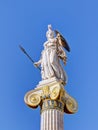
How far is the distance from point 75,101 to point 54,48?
111 inches

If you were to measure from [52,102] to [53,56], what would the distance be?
2.46m

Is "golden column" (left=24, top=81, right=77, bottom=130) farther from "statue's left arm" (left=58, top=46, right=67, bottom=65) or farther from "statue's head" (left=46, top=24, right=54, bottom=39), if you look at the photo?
"statue's head" (left=46, top=24, right=54, bottom=39)

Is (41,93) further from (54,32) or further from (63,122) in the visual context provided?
(54,32)

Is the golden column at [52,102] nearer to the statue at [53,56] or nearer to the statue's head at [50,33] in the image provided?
the statue at [53,56]

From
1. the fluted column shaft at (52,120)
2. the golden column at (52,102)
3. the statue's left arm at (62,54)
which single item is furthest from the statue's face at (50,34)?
the fluted column shaft at (52,120)

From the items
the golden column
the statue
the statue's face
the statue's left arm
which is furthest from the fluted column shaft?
the statue's face

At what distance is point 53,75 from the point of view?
19062 millimetres

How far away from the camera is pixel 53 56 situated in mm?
19688

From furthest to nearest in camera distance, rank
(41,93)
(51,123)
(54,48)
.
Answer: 1. (54,48)
2. (41,93)
3. (51,123)

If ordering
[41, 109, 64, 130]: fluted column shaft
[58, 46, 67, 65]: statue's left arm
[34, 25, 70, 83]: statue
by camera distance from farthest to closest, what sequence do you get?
[58, 46, 67, 65]: statue's left arm < [34, 25, 70, 83]: statue < [41, 109, 64, 130]: fluted column shaft

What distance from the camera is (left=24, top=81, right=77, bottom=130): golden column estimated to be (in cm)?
1759

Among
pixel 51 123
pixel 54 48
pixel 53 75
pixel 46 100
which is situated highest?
pixel 54 48

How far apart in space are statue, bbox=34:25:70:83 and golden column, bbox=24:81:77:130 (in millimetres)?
622

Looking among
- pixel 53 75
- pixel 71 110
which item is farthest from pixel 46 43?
pixel 71 110
